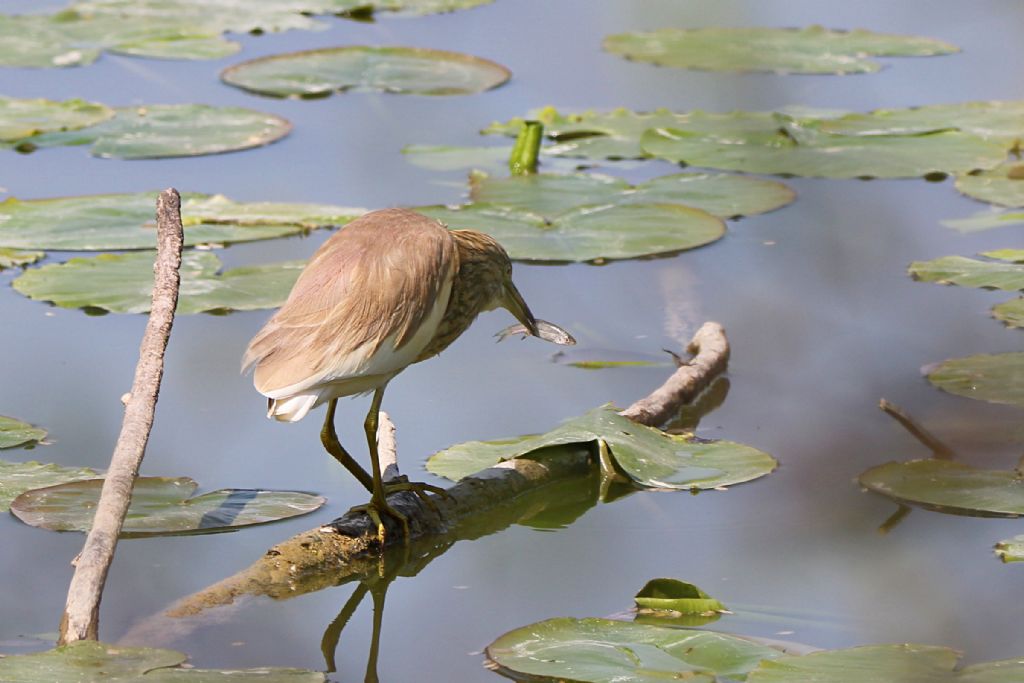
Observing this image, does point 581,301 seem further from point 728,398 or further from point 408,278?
point 408,278

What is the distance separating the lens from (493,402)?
421 cm

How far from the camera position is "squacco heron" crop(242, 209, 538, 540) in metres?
2.88

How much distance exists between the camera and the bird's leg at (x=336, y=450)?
10.7 feet

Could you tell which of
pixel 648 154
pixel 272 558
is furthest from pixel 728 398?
pixel 648 154

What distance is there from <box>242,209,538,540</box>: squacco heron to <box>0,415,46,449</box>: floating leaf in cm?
87

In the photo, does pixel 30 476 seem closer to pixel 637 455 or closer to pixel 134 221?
pixel 637 455

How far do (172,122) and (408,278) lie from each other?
12.6ft

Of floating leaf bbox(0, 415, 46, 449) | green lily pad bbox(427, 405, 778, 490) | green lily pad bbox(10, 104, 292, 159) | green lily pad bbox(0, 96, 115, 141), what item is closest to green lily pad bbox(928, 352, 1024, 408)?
green lily pad bbox(427, 405, 778, 490)

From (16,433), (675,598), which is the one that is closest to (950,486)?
(675,598)

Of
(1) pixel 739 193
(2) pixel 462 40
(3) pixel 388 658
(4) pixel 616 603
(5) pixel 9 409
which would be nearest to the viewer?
(3) pixel 388 658

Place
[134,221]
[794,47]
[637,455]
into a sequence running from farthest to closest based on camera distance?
[794,47], [134,221], [637,455]

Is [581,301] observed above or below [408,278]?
below

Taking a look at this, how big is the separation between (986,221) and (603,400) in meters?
2.22

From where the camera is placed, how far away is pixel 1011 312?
4688 mm
